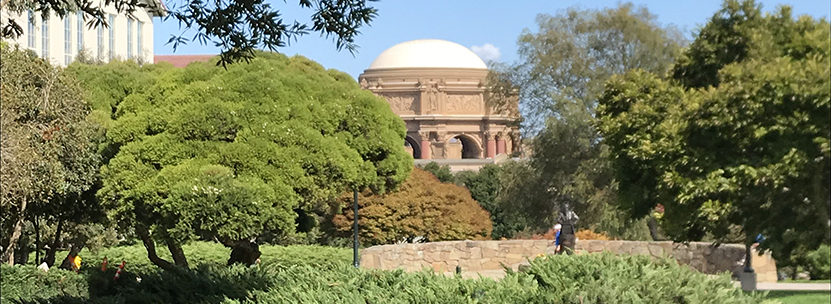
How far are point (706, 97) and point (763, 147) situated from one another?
1280mm

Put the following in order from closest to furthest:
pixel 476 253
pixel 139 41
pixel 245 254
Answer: pixel 245 254
pixel 476 253
pixel 139 41

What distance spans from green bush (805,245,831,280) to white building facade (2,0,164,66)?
3116 cm

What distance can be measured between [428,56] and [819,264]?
87394mm

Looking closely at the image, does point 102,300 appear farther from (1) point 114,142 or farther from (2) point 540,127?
(2) point 540,127

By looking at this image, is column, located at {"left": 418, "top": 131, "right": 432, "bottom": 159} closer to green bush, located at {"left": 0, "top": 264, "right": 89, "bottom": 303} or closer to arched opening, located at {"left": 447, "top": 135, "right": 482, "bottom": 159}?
arched opening, located at {"left": 447, "top": 135, "right": 482, "bottom": 159}

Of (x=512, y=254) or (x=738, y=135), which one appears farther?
(x=512, y=254)

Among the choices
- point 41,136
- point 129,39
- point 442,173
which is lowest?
point 41,136

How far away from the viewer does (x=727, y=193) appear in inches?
615

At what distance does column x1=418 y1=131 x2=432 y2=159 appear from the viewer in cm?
10619

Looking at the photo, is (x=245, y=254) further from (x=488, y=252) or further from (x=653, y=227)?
(x=653, y=227)

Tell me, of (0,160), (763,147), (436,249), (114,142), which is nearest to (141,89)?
(114,142)

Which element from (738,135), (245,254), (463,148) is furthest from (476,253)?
(463,148)

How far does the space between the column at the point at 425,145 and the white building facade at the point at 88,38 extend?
130ft

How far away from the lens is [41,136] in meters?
19.1
